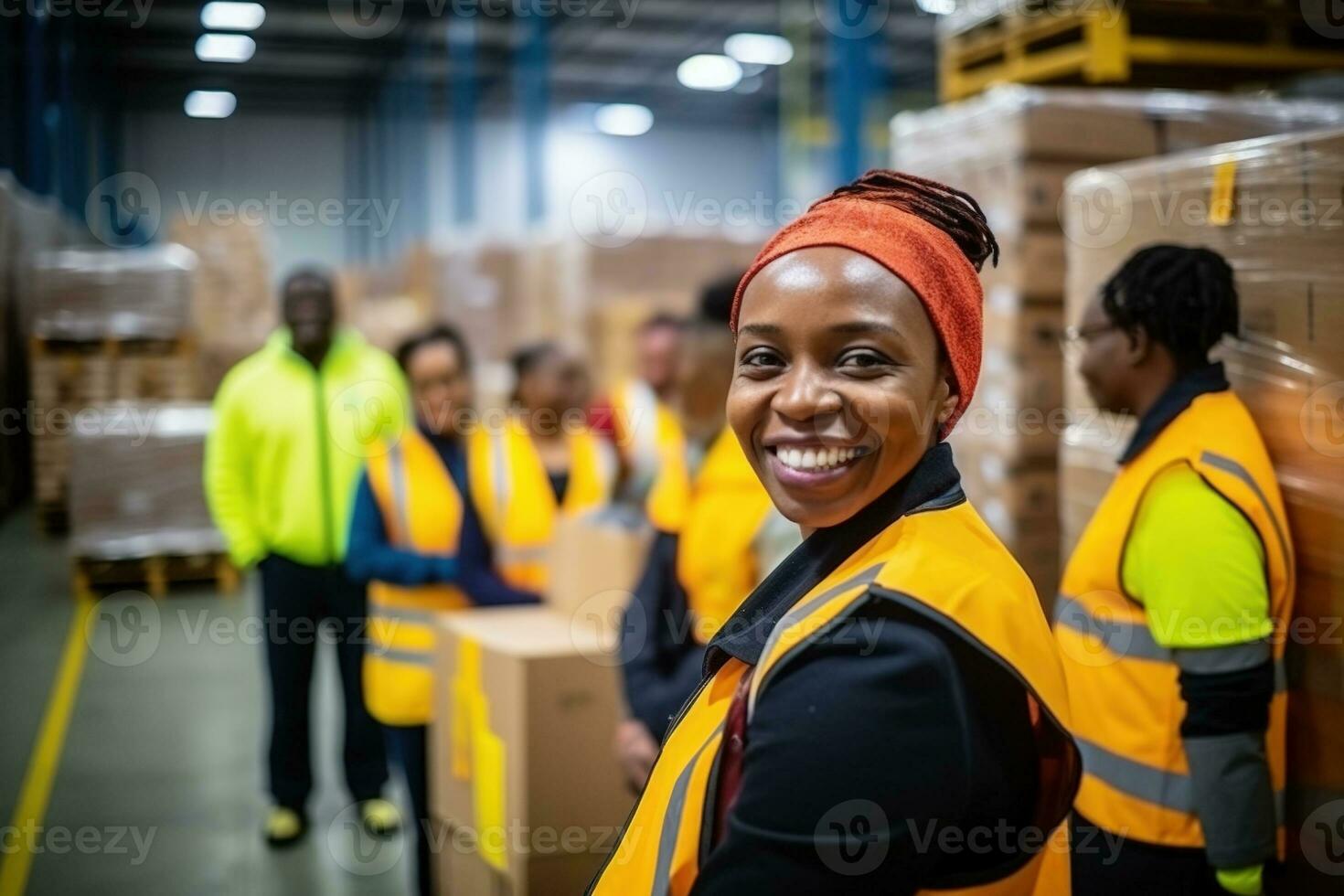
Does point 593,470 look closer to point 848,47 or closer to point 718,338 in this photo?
point 718,338

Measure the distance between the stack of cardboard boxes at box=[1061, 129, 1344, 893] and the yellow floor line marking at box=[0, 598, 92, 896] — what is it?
392 centimetres

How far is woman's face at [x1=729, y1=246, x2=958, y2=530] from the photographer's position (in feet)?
4.02

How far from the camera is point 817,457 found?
1.26 meters

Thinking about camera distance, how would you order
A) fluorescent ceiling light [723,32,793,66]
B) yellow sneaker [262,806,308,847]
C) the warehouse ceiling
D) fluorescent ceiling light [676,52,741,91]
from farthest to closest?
fluorescent ceiling light [676,52,741,91] → fluorescent ceiling light [723,32,793,66] → the warehouse ceiling → yellow sneaker [262,806,308,847]

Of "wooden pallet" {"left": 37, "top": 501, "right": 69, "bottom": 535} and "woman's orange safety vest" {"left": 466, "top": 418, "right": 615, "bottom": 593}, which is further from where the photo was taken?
"wooden pallet" {"left": 37, "top": 501, "right": 69, "bottom": 535}

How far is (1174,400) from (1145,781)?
0.70m

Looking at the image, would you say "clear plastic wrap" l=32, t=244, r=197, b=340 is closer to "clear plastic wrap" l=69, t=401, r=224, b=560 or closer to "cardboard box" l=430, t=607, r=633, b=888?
"clear plastic wrap" l=69, t=401, r=224, b=560

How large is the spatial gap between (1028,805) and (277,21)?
61.3 feet

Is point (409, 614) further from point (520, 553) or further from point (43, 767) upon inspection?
point (43, 767)

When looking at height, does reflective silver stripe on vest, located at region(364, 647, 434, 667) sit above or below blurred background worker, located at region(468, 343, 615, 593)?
below

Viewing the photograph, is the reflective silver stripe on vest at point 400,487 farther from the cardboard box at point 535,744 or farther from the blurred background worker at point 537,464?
the cardboard box at point 535,744

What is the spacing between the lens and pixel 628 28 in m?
18.7

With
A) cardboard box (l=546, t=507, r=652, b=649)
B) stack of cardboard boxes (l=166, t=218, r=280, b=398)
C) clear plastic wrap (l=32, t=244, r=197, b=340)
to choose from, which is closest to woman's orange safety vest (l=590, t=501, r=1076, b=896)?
cardboard box (l=546, t=507, r=652, b=649)

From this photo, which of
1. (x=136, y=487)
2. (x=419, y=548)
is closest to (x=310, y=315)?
(x=419, y=548)
